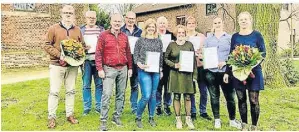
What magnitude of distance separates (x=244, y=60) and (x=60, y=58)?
258 cm

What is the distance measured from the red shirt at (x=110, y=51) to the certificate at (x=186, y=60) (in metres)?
0.83

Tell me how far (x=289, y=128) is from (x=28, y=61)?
447 inches

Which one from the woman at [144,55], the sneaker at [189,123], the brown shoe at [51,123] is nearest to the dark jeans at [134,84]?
the woman at [144,55]

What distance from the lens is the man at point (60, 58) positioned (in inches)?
223

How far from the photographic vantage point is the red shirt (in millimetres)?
5516

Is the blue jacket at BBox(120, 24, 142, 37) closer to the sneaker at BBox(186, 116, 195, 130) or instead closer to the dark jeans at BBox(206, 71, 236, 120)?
the dark jeans at BBox(206, 71, 236, 120)

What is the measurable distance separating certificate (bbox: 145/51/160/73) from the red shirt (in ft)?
1.11

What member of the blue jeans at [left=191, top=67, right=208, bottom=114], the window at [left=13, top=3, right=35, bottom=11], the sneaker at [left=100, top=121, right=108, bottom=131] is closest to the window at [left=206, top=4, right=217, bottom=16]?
the window at [left=13, top=3, right=35, bottom=11]

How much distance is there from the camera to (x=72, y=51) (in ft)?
18.4

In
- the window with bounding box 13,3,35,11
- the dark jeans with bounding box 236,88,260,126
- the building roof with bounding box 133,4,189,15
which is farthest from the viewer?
the building roof with bounding box 133,4,189,15

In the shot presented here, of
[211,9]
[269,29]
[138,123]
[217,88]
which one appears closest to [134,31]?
[138,123]

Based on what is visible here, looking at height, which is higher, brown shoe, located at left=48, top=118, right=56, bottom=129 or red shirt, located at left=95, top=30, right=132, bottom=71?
red shirt, located at left=95, top=30, right=132, bottom=71

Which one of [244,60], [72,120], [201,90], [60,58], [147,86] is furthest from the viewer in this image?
[201,90]

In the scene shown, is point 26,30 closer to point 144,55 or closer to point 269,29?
point 269,29
